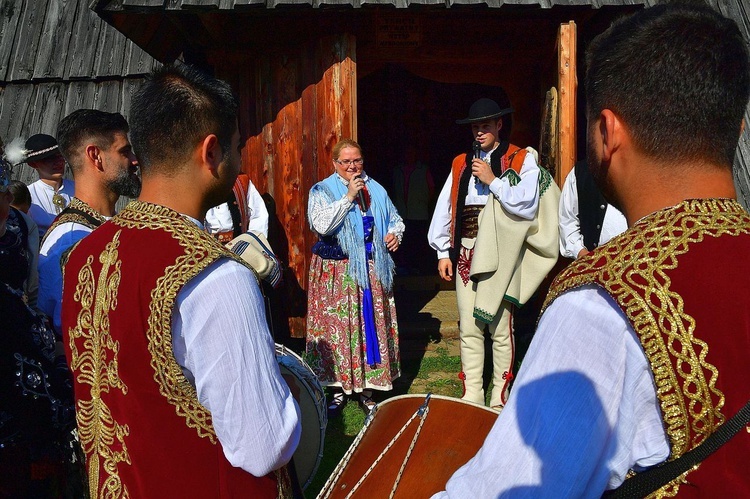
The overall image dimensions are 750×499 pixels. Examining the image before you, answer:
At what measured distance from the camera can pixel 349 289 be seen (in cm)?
471

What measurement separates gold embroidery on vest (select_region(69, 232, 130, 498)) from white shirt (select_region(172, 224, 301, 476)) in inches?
7.7

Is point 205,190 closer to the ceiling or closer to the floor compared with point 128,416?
closer to the ceiling

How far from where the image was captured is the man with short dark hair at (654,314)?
0.96 m

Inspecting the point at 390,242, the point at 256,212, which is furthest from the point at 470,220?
the point at 256,212

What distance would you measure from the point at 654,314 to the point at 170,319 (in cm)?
100

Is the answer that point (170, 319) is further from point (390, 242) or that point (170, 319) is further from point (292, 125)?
point (292, 125)

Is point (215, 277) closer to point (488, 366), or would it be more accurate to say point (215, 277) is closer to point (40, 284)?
point (40, 284)

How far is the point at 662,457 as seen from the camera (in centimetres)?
100

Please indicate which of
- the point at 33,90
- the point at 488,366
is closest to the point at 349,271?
the point at 488,366

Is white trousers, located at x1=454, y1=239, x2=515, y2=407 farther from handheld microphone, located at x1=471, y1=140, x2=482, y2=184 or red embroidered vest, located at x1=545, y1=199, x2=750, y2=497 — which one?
red embroidered vest, located at x1=545, y1=199, x2=750, y2=497

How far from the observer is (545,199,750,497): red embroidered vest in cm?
95

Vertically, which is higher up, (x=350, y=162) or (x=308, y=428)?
(x=350, y=162)

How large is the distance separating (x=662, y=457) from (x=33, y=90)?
26.8 feet

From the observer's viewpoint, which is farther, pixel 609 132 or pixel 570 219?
pixel 570 219
